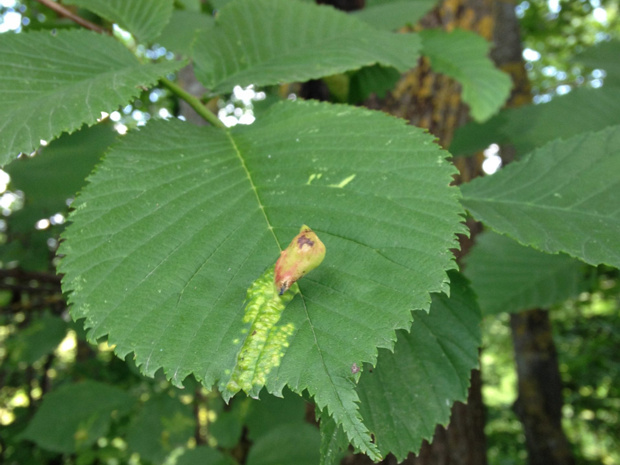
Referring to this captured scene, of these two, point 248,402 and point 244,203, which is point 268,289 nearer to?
point 244,203

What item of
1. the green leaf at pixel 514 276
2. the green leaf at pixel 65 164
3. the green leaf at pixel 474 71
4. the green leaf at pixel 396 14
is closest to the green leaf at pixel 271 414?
the green leaf at pixel 514 276

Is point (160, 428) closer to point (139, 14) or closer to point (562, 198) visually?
point (139, 14)

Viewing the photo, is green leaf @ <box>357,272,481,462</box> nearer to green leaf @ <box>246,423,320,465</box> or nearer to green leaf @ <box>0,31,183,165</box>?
green leaf @ <box>0,31,183,165</box>

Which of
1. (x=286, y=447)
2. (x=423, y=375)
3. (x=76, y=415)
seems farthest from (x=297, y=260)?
(x=76, y=415)

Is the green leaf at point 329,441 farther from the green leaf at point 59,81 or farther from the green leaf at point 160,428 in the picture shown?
the green leaf at point 160,428

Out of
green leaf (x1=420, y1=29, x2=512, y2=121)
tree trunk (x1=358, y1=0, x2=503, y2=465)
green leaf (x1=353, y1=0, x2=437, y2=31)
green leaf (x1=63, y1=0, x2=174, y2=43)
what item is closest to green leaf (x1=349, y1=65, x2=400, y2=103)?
green leaf (x1=353, y1=0, x2=437, y2=31)

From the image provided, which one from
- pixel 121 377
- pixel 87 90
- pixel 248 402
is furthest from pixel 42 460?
pixel 87 90

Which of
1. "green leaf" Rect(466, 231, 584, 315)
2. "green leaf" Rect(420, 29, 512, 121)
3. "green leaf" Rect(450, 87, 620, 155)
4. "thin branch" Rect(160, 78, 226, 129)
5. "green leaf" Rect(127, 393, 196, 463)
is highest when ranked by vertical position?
"thin branch" Rect(160, 78, 226, 129)
